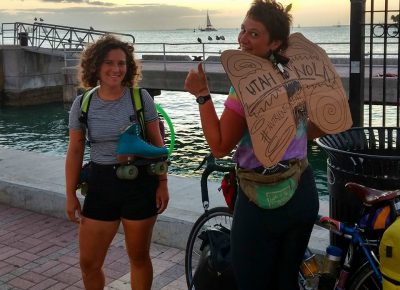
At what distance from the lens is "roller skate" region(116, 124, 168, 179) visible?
121 inches

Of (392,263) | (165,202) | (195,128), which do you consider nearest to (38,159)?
(165,202)

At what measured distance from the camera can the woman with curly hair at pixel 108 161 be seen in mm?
3141

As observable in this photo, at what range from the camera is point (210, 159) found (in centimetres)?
327

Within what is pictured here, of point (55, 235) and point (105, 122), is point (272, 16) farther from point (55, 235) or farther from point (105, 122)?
point (55, 235)

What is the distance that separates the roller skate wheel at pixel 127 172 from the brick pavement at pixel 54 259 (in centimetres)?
126

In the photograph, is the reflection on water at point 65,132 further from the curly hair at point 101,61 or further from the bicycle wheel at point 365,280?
the bicycle wheel at point 365,280

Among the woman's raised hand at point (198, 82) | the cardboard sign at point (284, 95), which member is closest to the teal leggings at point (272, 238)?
the cardboard sign at point (284, 95)

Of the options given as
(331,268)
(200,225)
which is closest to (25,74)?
(200,225)

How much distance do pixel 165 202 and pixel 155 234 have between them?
1.65 meters

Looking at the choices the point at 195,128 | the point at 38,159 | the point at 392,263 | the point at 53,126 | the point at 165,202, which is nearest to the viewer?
the point at 392,263

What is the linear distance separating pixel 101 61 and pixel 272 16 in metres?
1.17

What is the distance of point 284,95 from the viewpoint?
2430mm

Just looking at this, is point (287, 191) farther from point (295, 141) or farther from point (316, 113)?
point (316, 113)

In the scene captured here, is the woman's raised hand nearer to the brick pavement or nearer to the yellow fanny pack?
the yellow fanny pack
